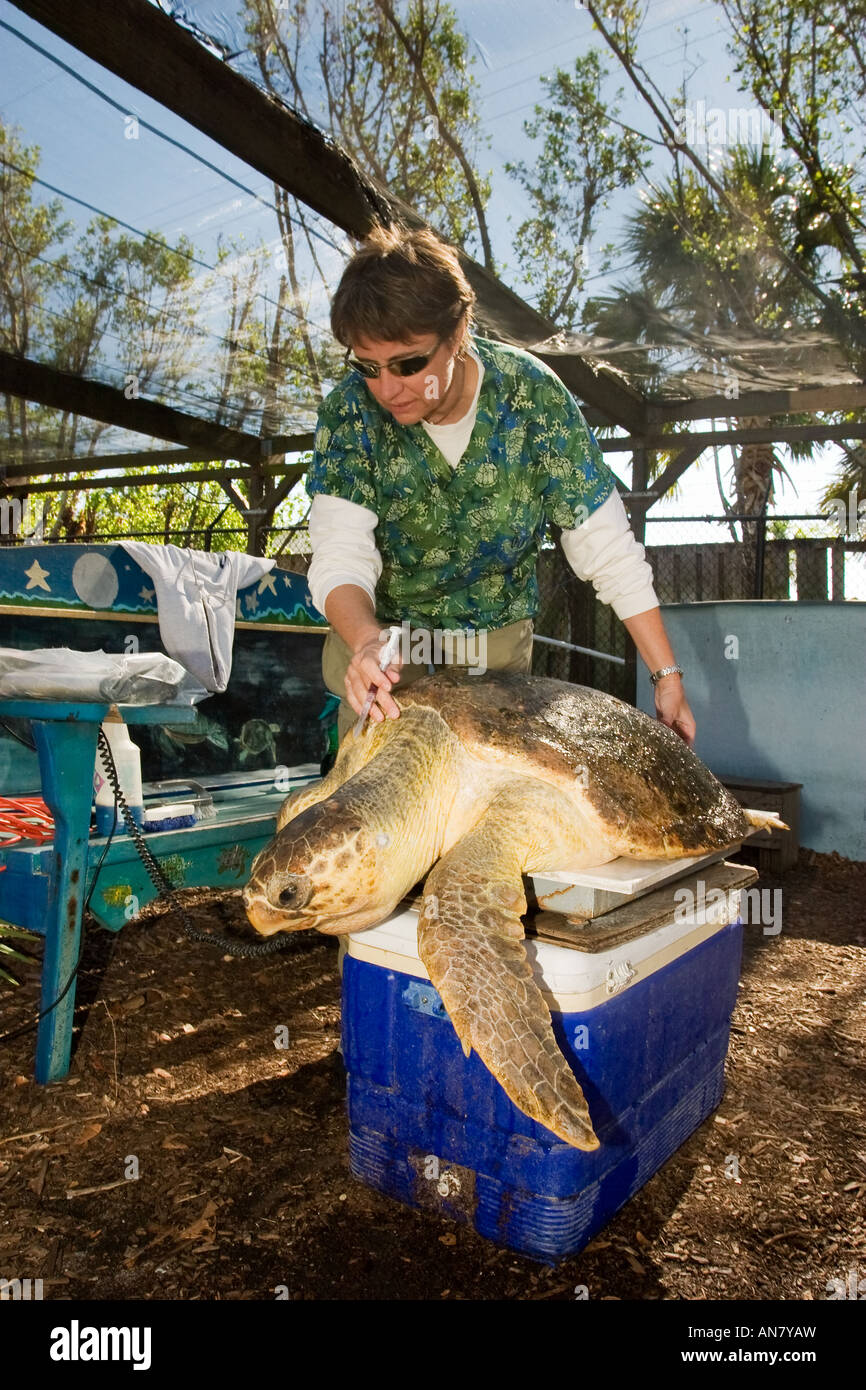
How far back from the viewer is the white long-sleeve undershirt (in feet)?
6.32

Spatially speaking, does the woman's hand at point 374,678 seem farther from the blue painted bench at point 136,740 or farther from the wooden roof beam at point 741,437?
the wooden roof beam at point 741,437

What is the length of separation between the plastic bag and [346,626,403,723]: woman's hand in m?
0.85

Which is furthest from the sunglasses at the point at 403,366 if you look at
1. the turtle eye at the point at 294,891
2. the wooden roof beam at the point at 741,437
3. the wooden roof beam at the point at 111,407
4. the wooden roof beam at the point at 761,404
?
the wooden roof beam at the point at 741,437

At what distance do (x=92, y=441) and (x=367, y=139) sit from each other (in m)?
4.19

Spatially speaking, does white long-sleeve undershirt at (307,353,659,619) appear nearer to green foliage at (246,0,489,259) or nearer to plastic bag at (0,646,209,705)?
plastic bag at (0,646,209,705)

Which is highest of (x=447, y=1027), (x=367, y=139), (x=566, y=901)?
(x=367, y=139)

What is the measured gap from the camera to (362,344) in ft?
5.72

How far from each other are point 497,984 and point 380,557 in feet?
3.69

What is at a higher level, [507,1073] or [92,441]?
[92,441]

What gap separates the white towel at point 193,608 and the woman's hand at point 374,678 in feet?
7.73

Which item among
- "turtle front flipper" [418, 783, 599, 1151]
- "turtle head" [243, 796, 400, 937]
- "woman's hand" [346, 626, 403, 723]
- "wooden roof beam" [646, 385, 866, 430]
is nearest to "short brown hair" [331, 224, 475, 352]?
"woman's hand" [346, 626, 403, 723]

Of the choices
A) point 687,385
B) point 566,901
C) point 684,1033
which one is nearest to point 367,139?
point 687,385

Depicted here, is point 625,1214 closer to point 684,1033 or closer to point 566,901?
point 684,1033

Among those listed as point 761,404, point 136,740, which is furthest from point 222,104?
point 761,404
